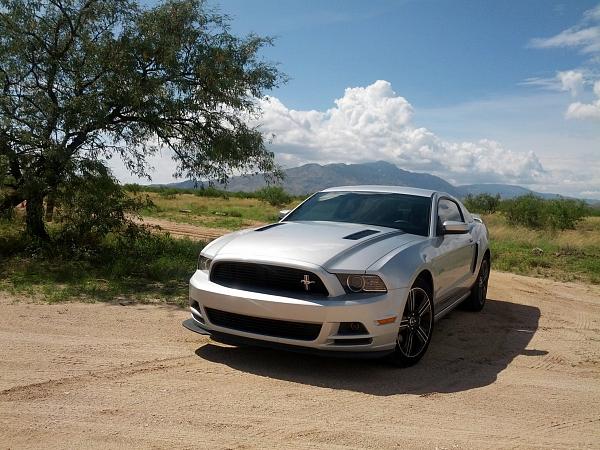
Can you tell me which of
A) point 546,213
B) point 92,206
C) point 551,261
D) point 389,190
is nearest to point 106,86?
point 92,206

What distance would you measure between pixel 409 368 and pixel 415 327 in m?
0.35

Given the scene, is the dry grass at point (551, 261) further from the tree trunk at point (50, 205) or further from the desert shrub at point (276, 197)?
the desert shrub at point (276, 197)

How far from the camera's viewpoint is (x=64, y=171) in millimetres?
9516

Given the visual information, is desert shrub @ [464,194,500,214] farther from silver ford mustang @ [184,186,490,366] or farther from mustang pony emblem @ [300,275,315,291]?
mustang pony emblem @ [300,275,315,291]

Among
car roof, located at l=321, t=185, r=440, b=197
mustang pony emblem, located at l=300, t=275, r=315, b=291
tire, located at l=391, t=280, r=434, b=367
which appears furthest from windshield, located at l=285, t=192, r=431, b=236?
mustang pony emblem, located at l=300, t=275, r=315, b=291

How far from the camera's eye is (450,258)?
6047mm

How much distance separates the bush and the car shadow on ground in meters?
22.9

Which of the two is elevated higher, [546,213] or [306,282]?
[546,213]

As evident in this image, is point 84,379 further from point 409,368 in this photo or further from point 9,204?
point 9,204

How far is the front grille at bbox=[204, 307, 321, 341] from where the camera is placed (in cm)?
449

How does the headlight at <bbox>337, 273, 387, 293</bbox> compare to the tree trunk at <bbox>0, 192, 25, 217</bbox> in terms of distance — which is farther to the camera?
the tree trunk at <bbox>0, 192, 25, 217</bbox>

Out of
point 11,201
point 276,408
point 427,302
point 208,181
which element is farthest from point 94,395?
point 208,181

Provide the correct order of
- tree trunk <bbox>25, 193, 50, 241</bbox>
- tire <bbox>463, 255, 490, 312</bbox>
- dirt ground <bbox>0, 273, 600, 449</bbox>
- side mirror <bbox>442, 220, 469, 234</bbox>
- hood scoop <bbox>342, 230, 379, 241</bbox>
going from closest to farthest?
dirt ground <bbox>0, 273, 600, 449</bbox> < hood scoop <bbox>342, 230, 379, 241</bbox> < side mirror <bbox>442, 220, 469, 234</bbox> < tire <bbox>463, 255, 490, 312</bbox> < tree trunk <bbox>25, 193, 50, 241</bbox>

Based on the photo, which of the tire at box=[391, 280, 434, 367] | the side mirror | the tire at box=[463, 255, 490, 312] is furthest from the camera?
the tire at box=[463, 255, 490, 312]
